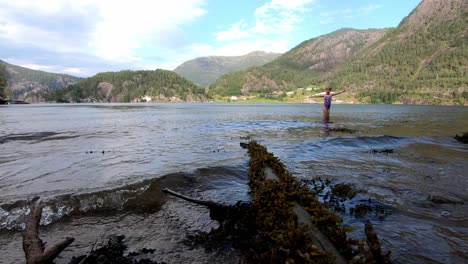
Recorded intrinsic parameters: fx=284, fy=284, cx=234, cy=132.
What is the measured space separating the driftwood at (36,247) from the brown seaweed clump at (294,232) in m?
3.03

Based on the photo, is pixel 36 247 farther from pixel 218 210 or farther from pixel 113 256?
pixel 218 210

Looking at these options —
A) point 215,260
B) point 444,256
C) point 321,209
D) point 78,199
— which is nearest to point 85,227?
point 78,199

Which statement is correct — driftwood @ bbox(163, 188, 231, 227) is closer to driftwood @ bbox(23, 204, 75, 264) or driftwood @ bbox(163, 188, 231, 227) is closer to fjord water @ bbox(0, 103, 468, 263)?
fjord water @ bbox(0, 103, 468, 263)

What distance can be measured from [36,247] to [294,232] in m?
3.90

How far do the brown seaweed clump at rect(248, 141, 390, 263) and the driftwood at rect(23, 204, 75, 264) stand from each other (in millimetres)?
3030

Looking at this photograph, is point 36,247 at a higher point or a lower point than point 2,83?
lower

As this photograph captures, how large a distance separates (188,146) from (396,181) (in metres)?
12.6

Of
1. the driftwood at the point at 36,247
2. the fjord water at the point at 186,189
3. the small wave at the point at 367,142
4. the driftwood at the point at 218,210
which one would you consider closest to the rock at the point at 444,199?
the fjord water at the point at 186,189

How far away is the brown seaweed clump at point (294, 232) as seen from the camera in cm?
426

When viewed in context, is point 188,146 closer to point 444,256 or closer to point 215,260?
point 215,260

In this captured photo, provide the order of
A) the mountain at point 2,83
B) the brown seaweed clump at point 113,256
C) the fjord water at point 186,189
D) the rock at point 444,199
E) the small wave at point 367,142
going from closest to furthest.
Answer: the brown seaweed clump at point 113,256, the fjord water at point 186,189, the rock at point 444,199, the small wave at point 367,142, the mountain at point 2,83

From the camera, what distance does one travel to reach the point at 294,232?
4629 mm

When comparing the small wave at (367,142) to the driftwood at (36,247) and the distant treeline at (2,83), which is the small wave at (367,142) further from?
the distant treeline at (2,83)

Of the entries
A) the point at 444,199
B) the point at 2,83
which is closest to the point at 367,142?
the point at 444,199
